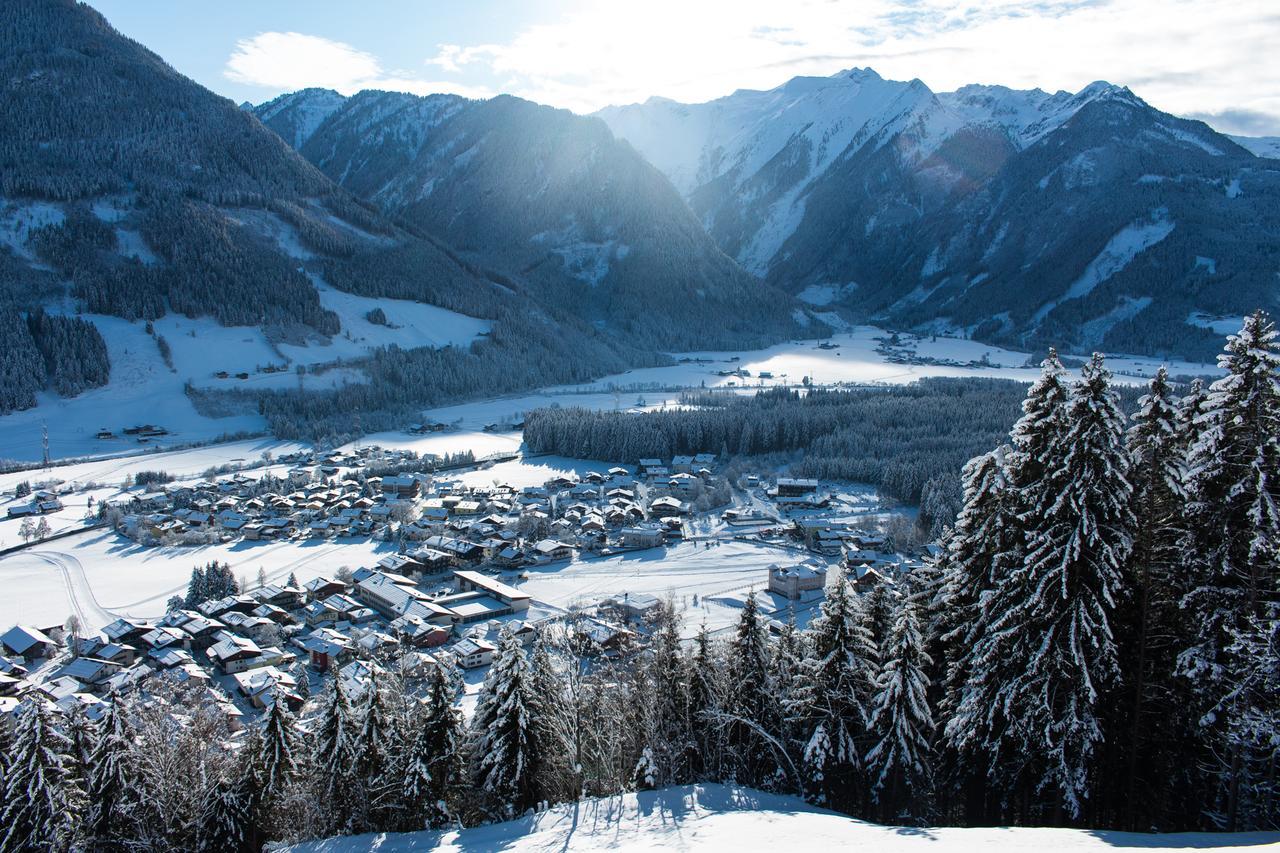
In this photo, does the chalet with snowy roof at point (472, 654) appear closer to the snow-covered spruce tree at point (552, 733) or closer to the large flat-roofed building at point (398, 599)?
the large flat-roofed building at point (398, 599)

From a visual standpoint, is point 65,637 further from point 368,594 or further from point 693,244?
point 693,244

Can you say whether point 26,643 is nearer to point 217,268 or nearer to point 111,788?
point 111,788

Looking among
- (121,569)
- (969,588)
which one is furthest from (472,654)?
(121,569)

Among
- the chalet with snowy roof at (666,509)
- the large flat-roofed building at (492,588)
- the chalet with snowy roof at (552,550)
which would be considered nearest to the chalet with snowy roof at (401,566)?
the large flat-roofed building at (492,588)

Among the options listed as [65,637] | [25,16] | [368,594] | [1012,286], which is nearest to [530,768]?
[368,594]

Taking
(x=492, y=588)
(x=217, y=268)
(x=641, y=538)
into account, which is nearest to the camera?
(x=492, y=588)
